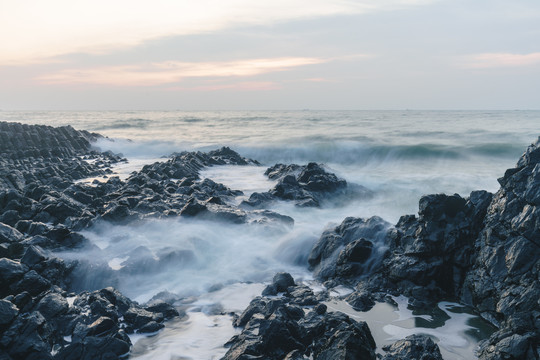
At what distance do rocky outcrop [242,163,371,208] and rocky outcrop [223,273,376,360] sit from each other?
784cm

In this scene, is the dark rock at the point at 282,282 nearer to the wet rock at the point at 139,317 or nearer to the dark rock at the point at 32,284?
the wet rock at the point at 139,317

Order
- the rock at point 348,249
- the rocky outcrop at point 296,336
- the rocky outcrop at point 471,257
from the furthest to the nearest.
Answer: the rock at point 348,249, the rocky outcrop at point 471,257, the rocky outcrop at point 296,336

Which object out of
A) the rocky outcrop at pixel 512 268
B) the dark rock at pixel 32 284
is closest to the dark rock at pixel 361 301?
the rocky outcrop at pixel 512 268

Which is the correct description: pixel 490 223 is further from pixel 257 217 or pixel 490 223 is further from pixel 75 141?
pixel 75 141

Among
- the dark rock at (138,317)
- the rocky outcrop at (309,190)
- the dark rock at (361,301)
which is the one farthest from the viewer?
the rocky outcrop at (309,190)

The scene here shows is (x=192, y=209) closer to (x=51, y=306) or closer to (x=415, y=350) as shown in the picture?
(x=51, y=306)

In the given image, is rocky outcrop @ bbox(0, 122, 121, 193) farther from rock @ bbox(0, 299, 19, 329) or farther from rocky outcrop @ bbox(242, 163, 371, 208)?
rock @ bbox(0, 299, 19, 329)

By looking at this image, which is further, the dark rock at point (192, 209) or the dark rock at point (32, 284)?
the dark rock at point (192, 209)

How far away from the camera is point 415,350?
4.94m

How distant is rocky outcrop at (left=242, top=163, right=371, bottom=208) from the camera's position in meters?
14.6

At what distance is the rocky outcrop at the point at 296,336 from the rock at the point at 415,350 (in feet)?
0.93

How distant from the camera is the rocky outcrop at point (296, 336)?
15.8 feet

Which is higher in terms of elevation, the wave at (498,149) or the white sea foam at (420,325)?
the wave at (498,149)

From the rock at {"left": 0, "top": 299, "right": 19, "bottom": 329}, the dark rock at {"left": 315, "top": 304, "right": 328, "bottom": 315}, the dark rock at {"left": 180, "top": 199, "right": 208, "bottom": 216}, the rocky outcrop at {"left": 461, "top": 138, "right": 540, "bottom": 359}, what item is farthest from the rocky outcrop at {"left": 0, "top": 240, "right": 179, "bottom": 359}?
the rocky outcrop at {"left": 461, "top": 138, "right": 540, "bottom": 359}
